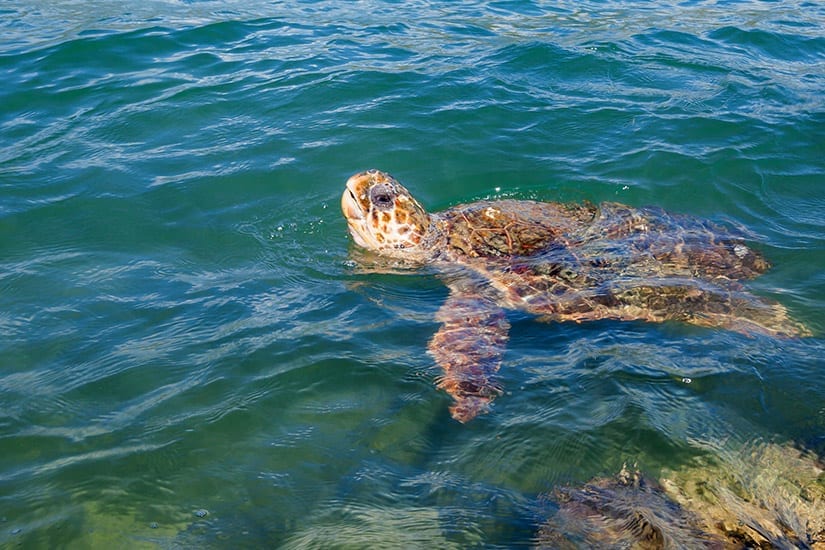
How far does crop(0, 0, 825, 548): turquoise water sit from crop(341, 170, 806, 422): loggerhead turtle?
0.24 meters

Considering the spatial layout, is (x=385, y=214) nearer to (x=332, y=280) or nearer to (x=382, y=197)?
(x=382, y=197)

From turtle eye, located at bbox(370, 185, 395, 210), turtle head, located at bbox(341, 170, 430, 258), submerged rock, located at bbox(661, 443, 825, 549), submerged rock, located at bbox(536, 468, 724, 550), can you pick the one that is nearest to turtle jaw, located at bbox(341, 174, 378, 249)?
turtle head, located at bbox(341, 170, 430, 258)

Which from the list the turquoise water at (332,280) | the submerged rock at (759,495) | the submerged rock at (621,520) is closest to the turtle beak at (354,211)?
the turquoise water at (332,280)

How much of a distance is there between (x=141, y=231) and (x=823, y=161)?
8509 millimetres

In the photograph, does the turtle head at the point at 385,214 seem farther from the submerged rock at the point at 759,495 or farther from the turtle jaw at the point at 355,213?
the submerged rock at the point at 759,495

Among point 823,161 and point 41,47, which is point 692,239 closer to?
point 823,161

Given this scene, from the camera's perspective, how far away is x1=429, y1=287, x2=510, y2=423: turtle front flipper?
5.05 m

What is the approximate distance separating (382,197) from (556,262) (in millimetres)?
1833

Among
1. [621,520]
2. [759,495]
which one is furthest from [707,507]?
[621,520]

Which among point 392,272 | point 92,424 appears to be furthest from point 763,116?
point 92,424

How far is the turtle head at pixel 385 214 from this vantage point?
712cm

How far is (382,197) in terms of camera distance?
7145 mm

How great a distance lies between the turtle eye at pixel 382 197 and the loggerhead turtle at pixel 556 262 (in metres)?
0.01

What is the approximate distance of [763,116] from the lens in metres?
10.4
